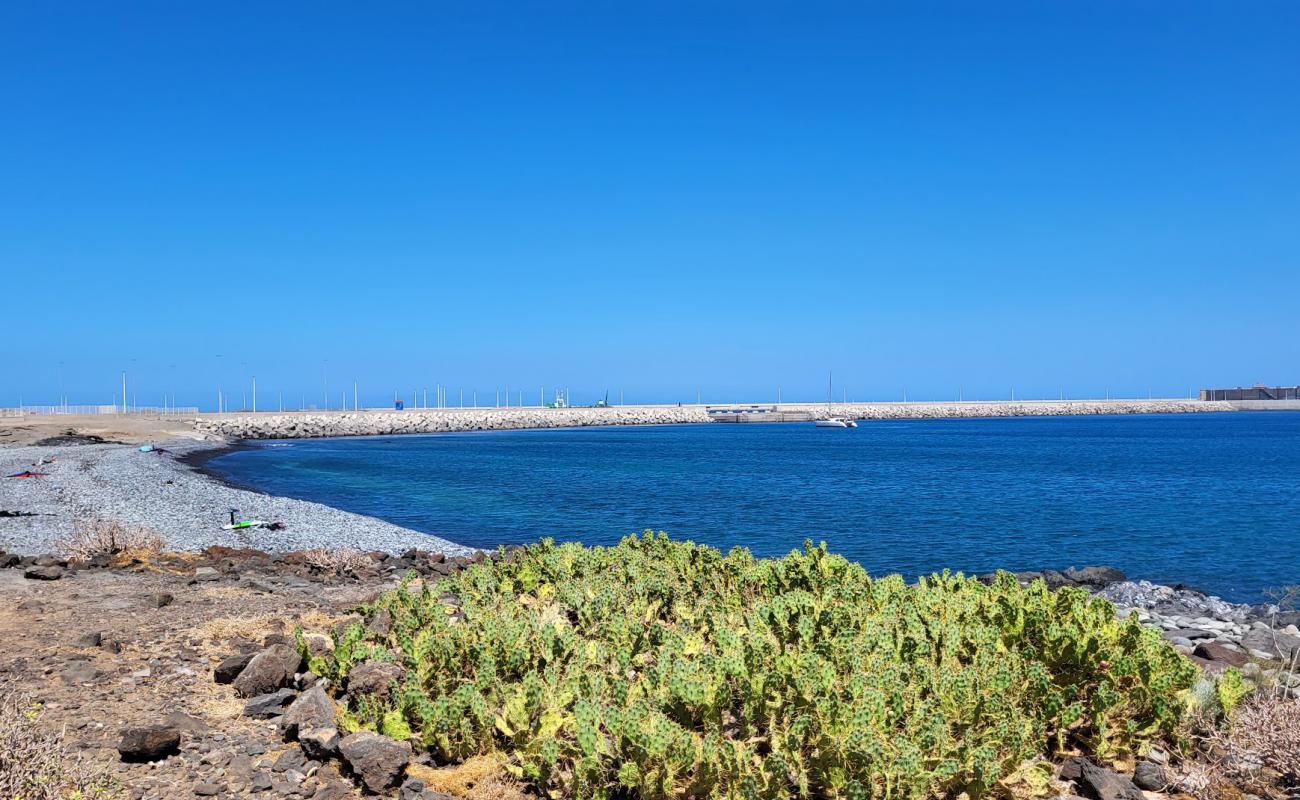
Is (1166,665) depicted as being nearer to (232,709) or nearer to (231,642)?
(232,709)

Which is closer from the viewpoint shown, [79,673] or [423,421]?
[79,673]

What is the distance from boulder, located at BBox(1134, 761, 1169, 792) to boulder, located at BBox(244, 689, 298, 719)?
7689 millimetres

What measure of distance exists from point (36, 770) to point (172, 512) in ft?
82.7

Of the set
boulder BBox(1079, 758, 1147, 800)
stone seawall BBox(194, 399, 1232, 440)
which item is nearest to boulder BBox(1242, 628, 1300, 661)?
boulder BBox(1079, 758, 1147, 800)

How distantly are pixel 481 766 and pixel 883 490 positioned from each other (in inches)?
1566

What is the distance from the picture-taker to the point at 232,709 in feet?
26.8

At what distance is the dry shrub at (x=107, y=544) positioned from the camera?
15.9 metres

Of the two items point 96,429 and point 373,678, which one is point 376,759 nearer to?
point 373,678

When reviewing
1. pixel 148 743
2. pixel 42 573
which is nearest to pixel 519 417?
pixel 42 573

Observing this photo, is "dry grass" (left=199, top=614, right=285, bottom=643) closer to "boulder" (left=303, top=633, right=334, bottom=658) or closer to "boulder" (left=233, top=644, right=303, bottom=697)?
"boulder" (left=303, top=633, right=334, bottom=658)

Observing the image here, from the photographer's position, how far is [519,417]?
141m

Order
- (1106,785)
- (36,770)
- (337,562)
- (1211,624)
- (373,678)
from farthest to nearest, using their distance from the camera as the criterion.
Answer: (337,562), (1211,624), (373,678), (1106,785), (36,770)

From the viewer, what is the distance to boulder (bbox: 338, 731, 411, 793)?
270 inches

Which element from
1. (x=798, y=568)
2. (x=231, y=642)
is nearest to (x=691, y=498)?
A: (x=798, y=568)
